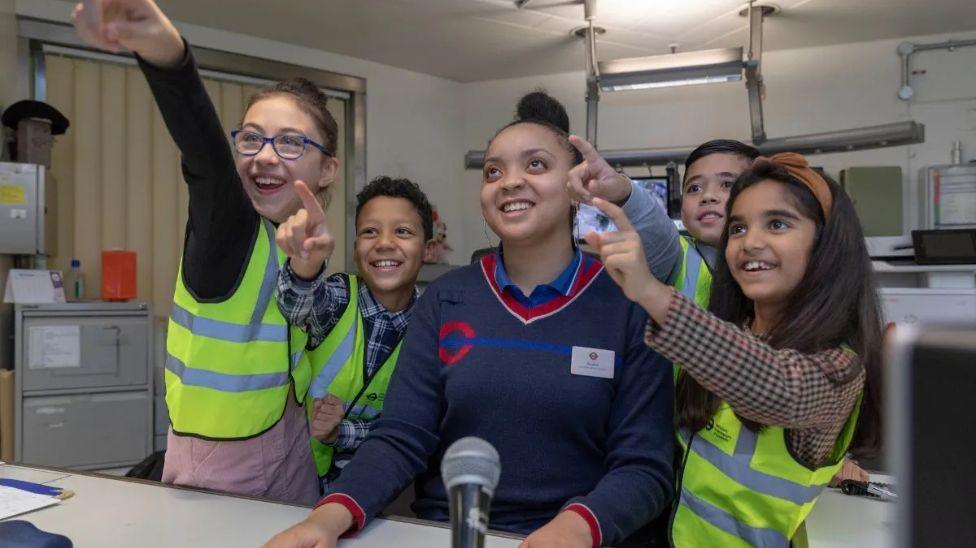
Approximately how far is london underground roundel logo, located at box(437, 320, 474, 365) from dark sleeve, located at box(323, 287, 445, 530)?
0.7 inches

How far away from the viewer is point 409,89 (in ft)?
15.0

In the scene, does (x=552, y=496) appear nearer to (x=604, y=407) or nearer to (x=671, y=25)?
(x=604, y=407)

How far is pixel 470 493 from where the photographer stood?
472 millimetres

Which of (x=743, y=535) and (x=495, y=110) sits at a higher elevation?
(x=495, y=110)

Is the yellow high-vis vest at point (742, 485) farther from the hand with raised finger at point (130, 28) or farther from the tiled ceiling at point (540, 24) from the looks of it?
the tiled ceiling at point (540, 24)

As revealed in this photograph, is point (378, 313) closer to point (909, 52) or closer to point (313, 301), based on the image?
point (313, 301)

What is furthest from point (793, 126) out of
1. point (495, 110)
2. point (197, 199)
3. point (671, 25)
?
point (197, 199)

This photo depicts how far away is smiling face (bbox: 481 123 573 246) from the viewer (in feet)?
3.74

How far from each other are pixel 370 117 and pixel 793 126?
2771mm

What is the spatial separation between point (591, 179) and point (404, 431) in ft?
1.72

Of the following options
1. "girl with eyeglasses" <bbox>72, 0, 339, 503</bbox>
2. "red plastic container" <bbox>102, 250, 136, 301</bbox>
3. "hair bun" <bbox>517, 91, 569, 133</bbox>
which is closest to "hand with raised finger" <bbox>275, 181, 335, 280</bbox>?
"girl with eyeglasses" <bbox>72, 0, 339, 503</bbox>

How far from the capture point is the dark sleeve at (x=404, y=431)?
0.92 m

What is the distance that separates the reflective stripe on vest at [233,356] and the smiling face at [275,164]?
0.31 ft

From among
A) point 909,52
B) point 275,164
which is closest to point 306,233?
point 275,164
